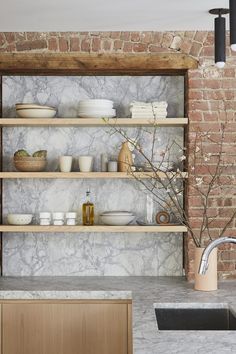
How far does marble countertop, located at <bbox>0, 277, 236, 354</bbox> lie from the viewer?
108 inches

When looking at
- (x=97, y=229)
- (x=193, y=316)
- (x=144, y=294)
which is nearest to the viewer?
(x=193, y=316)

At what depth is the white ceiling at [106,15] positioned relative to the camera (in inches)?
151

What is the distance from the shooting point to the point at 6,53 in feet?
14.9

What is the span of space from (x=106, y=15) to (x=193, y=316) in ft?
6.55

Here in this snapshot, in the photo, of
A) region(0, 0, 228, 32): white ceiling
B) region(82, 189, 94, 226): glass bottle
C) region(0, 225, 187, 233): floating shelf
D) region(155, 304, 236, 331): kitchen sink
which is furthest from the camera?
region(82, 189, 94, 226): glass bottle

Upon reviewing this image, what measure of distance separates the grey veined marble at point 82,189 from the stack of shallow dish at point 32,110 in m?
0.27

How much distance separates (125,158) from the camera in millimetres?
4551

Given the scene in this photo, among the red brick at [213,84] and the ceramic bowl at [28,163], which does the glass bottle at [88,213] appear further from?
the red brick at [213,84]

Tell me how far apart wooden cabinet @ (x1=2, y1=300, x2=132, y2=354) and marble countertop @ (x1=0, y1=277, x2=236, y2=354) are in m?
0.07

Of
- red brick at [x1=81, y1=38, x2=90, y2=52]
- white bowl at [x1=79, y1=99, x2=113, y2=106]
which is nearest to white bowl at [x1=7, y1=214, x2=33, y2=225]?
white bowl at [x1=79, y1=99, x2=113, y2=106]

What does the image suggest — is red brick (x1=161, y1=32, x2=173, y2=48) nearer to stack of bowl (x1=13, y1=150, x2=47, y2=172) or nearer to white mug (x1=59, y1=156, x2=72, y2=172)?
white mug (x1=59, y1=156, x2=72, y2=172)

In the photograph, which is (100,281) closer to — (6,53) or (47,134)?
(47,134)

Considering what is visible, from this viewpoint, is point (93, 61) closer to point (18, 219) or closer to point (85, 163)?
point (85, 163)

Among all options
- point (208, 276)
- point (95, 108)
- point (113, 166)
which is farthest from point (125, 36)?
point (208, 276)
